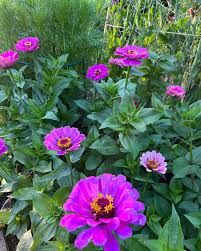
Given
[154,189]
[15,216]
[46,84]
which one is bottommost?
[15,216]

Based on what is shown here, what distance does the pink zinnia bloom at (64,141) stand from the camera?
0.82 m

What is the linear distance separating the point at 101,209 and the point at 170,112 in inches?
22.5

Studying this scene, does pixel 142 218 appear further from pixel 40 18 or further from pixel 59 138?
pixel 40 18

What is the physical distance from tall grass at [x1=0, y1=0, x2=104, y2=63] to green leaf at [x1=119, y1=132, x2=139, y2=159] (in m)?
0.66

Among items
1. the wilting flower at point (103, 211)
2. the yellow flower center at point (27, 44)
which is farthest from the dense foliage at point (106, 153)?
the wilting flower at point (103, 211)

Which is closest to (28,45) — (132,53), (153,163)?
(132,53)

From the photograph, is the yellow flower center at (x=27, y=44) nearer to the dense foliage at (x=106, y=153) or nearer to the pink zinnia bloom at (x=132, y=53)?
the dense foliage at (x=106, y=153)

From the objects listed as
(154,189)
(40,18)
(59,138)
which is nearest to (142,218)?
(59,138)

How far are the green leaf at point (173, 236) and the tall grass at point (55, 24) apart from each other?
Result: 98 centimetres

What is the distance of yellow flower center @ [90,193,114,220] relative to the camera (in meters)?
0.60

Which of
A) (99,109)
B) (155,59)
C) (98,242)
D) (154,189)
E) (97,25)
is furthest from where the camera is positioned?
(97,25)

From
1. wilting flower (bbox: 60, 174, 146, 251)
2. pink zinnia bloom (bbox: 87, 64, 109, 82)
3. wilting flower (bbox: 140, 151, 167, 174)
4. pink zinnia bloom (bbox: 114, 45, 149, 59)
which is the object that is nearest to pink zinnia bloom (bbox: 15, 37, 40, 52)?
pink zinnia bloom (bbox: 87, 64, 109, 82)

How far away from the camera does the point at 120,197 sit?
2.05ft

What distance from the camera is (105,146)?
103cm
